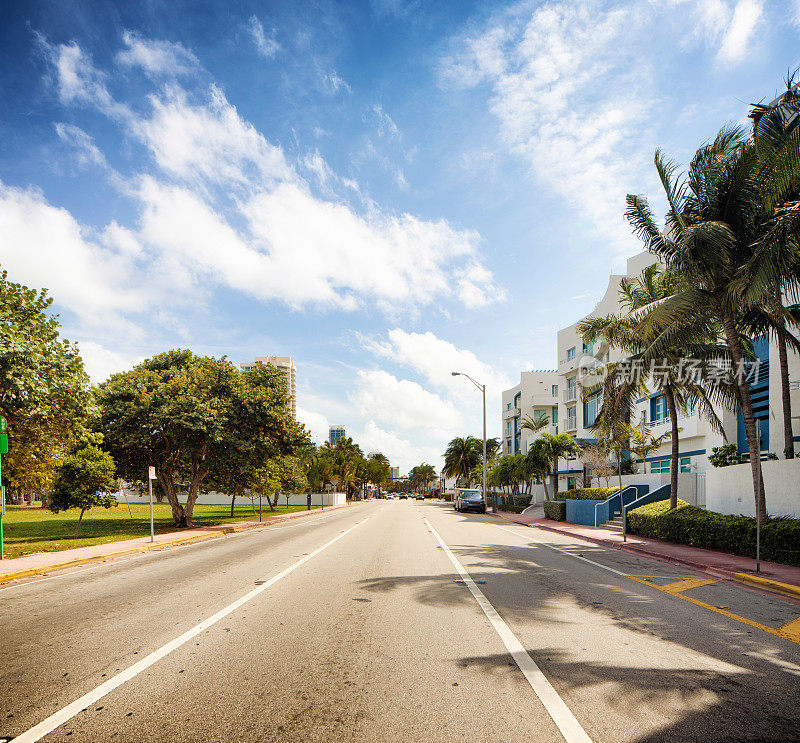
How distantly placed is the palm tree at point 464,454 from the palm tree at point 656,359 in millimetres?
57247

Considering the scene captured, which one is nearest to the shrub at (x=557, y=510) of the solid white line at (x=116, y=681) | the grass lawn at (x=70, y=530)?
the grass lawn at (x=70, y=530)

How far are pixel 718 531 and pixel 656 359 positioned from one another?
6582 millimetres

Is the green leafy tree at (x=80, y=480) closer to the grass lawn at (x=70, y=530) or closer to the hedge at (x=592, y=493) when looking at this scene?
the grass lawn at (x=70, y=530)

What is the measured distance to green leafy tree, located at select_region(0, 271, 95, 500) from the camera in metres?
13.0

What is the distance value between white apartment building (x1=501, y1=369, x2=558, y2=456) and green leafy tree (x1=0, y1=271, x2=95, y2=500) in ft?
170

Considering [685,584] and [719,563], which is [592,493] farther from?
[685,584]

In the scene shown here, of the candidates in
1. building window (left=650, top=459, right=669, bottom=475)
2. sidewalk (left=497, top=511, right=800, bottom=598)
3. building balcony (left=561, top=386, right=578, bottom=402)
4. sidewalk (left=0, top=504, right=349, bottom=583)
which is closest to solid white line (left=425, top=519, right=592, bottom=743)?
sidewalk (left=497, top=511, right=800, bottom=598)

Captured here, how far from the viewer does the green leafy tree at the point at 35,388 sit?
42.8 feet

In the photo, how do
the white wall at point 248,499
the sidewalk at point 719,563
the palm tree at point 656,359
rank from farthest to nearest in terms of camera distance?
1. the white wall at point 248,499
2. the palm tree at point 656,359
3. the sidewalk at point 719,563

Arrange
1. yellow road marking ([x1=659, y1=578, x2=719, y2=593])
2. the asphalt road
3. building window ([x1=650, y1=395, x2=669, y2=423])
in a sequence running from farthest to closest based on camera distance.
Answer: building window ([x1=650, y1=395, x2=669, y2=423]) < yellow road marking ([x1=659, y1=578, x2=719, y2=593]) < the asphalt road

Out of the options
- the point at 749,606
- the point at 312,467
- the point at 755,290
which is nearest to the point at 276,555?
the point at 749,606

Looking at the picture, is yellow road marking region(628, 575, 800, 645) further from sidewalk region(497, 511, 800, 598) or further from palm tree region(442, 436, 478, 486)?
palm tree region(442, 436, 478, 486)

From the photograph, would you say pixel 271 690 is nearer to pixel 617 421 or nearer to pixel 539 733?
pixel 539 733

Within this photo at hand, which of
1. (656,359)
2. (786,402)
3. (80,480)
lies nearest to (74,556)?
(80,480)
